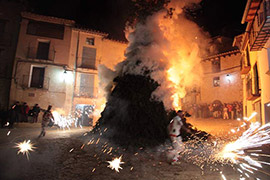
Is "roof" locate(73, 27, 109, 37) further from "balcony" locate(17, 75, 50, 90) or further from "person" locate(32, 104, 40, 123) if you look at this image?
"person" locate(32, 104, 40, 123)

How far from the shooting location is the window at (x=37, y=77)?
18050mm

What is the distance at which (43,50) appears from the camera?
61.8 feet

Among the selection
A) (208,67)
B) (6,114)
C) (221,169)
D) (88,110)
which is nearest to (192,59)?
(221,169)

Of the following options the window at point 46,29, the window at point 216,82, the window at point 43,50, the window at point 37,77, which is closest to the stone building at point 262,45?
the window at point 216,82

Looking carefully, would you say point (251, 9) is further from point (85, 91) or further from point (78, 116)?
point (78, 116)

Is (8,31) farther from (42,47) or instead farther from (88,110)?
(88,110)

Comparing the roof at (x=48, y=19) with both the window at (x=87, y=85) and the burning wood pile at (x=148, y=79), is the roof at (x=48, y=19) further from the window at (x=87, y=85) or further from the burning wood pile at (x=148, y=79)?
the burning wood pile at (x=148, y=79)

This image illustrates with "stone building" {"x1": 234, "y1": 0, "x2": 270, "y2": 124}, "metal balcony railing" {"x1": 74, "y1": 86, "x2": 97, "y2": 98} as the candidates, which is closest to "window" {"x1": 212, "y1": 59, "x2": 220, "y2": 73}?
"stone building" {"x1": 234, "y1": 0, "x2": 270, "y2": 124}

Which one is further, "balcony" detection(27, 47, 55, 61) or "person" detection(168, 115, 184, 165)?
"balcony" detection(27, 47, 55, 61)

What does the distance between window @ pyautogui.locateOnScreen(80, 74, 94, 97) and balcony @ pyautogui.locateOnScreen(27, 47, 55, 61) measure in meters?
3.72

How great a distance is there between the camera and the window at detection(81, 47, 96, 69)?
64.9 ft

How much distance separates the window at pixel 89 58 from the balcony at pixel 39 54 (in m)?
3.15

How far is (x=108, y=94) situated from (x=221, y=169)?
6812mm

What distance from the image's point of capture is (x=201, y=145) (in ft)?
25.9
